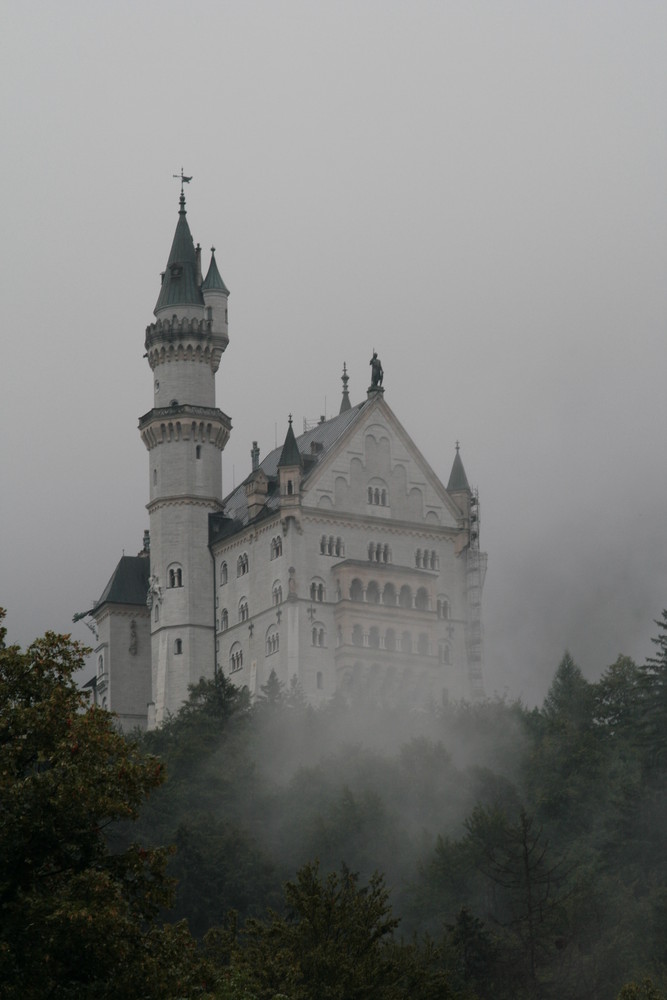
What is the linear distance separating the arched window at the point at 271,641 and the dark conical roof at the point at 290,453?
30.3ft

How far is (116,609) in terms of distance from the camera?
12862 cm

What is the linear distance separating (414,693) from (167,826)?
2886 centimetres

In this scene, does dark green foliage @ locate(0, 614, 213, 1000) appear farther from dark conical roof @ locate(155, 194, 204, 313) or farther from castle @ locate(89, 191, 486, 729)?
dark conical roof @ locate(155, 194, 204, 313)

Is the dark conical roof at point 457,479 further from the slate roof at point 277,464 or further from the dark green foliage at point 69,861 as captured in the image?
the dark green foliage at point 69,861

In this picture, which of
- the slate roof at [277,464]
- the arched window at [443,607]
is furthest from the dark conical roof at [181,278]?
the arched window at [443,607]

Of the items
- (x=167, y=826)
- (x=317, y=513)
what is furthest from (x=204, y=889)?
(x=317, y=513)

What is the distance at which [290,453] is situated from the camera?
389 feet

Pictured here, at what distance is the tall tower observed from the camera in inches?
4742

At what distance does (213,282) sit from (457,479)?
19.2 meters

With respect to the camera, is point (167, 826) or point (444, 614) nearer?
point (167, 826)

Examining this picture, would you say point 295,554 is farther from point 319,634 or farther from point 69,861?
point 69,861

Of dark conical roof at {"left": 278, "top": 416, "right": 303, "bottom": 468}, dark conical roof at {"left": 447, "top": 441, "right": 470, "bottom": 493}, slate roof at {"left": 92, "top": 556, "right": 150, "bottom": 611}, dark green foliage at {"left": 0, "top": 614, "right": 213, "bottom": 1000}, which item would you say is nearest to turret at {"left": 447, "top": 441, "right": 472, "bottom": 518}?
dark conical roof at {"left": 447, "top": 441, "right": 470, "bottom": 493}

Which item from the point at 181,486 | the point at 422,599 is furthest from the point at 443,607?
the point at 181,486

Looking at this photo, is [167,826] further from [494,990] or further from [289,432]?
[289,432]
